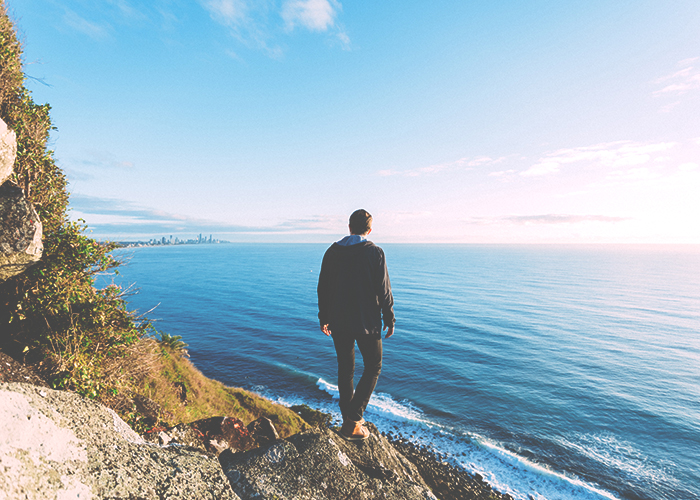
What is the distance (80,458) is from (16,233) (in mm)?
4969

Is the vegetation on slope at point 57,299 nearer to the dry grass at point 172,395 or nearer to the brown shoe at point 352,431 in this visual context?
the dry grass at point 172,395

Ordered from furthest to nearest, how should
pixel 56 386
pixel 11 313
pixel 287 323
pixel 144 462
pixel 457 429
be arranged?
1. pixel 287 323
2. pixel 457 429
3. pixel 11 313
4. pixel 56 386
5. pixel 144 462

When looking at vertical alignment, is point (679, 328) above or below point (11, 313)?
below

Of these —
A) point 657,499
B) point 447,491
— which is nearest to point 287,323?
point 447,491

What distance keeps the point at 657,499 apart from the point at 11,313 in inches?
1234

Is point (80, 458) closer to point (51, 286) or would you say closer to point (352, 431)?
point (352, 431)

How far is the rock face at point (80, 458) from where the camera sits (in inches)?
110

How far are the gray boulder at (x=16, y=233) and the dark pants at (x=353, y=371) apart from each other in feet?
20.4

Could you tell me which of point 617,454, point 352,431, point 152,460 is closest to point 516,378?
point 617,454

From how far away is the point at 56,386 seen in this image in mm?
5426

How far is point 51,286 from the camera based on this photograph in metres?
6.83

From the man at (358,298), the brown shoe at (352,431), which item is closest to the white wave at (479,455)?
the brown shoe at (352,431)

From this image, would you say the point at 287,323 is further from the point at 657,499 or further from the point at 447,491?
the point at 657,499

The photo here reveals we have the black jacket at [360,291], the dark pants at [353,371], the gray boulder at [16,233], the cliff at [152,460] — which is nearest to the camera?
the cliff at [152,460]
